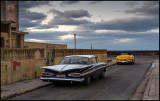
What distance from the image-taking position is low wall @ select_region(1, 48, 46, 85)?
9703 millimetres

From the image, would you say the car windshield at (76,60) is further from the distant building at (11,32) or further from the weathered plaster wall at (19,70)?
the distant building at (11,32)

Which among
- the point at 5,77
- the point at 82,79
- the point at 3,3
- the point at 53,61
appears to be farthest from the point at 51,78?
the point at 3,3

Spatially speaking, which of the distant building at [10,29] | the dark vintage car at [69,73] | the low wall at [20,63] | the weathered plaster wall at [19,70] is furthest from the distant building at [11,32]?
the dark vintage car at [69,73]

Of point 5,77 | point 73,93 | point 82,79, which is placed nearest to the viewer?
point 73,93

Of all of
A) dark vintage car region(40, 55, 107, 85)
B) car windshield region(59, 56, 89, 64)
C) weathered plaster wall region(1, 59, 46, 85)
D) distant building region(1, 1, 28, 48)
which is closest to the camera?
dark vintage car region(40, 55, 107, 85)

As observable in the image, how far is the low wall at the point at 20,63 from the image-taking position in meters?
9.70

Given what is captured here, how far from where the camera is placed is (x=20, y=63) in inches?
424

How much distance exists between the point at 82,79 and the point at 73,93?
1.09m

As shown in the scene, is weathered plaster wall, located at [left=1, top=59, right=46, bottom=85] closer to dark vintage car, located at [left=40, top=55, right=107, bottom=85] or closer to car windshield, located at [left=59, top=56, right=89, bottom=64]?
dark vintage car, located at [left=40, top=55, right=107, bottom=85]

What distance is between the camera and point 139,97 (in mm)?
7191

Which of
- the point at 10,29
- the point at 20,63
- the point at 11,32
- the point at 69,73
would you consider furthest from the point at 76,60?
the point at 11,32

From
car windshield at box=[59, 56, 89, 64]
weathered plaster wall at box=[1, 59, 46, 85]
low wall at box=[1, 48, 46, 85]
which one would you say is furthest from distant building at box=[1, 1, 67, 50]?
car windshield at box=[59, 56, 89, 64]

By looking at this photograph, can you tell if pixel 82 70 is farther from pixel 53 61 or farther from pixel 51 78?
pixel 53 61

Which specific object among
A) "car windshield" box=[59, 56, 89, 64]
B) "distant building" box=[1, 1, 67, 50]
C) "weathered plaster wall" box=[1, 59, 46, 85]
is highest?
"distant building" box=[1, 1, 67, 50]
